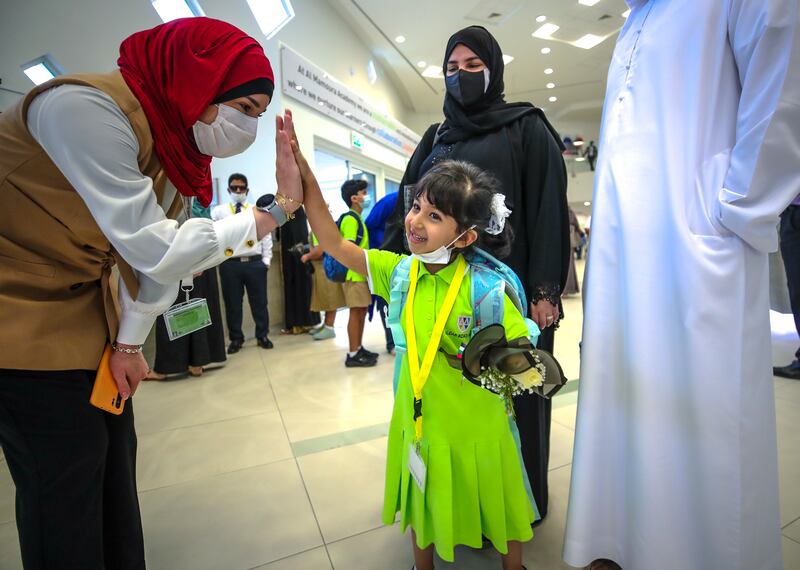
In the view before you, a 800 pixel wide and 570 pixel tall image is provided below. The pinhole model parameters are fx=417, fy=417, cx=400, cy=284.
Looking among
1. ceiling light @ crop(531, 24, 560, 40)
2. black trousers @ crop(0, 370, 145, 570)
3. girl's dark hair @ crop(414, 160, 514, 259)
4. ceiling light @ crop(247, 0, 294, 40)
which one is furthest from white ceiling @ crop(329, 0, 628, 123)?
black trousers @ crop(0, 370, 145, 570)

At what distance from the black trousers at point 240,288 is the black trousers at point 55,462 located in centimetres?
311

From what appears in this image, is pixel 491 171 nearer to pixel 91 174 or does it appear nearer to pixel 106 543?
pixel 91 174

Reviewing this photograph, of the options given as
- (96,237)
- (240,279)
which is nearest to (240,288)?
(240,279)

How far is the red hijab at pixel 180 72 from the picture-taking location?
92 centimetres

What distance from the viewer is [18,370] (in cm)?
83

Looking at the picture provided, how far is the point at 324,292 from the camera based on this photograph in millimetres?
4406

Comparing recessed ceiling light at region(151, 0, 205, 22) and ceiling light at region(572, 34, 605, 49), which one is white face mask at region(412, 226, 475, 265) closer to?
recessed ceiling light at region(151, 0, 205, 22)

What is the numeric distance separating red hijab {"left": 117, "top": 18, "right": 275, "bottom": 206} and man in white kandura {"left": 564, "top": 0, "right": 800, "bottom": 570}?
1016 millimetres

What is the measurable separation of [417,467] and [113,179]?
0.97 metres

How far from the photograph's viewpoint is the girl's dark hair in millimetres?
1112

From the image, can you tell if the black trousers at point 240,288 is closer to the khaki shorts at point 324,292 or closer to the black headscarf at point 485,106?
the khaki shorts at point 324,292

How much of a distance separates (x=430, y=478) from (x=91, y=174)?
1.05 m

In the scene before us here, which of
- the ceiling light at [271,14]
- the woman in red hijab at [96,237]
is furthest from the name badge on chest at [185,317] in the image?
the ceiling light at [271,14]

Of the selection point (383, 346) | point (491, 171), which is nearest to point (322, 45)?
point (383, 346)
